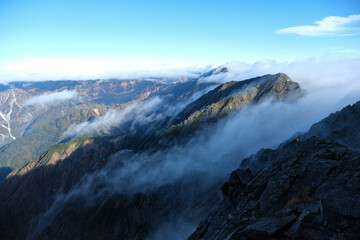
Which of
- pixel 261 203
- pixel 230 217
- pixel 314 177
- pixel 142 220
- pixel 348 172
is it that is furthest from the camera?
pixel 142 220

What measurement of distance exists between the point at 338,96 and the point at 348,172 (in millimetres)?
221211

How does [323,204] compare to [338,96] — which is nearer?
[323,204]

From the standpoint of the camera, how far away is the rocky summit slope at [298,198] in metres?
17.3

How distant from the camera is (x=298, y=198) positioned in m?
23.9

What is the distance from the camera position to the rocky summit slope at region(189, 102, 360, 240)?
17.3 meters

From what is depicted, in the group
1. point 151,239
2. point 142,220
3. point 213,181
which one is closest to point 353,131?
point 213,181

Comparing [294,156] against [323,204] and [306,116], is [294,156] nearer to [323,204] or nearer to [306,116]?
[323,204]

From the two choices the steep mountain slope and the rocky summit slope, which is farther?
the steep mountain slope

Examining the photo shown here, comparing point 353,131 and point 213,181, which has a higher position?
point 353,131

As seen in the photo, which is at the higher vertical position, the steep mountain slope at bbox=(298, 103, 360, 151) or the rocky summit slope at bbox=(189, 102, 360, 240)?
the rocky summit slope at bbox=(189, 102, 360, 240)

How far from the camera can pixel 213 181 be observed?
166 meters

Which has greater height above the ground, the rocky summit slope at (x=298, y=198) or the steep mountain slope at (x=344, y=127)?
the rocky summit slope at (x=298, y=198)

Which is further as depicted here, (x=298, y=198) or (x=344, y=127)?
(x=344, y=127)

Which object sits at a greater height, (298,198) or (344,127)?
(298,198)
